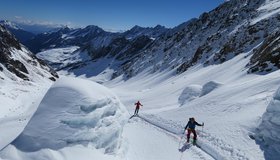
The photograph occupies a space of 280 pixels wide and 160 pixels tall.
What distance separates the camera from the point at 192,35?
389 feet

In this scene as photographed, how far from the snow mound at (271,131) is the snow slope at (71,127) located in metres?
8.52

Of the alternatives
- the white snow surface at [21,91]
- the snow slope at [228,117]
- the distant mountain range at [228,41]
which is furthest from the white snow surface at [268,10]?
the white snow surface at [21,91]

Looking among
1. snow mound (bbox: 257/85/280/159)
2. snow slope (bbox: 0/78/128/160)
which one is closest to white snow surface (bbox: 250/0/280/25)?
snow mound (bbox: 257/85/280/159)

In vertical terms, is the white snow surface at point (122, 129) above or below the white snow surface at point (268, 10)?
below

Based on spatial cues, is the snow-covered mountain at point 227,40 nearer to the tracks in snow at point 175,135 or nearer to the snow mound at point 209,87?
the snow mound at point 209,87

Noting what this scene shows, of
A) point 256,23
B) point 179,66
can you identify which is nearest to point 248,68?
point 256,23

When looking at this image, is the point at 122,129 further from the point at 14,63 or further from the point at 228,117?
the point at 14,63

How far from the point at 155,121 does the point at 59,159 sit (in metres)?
16.8

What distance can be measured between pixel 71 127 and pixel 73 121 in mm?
309

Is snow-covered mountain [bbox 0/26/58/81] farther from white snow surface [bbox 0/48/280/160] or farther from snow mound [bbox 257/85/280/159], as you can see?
snow mound [bbox 257/85/280/159]

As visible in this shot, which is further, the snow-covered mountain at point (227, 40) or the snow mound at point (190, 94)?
the snow-covered mountain at point (227, 40)

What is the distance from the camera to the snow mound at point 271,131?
1885 centimetres

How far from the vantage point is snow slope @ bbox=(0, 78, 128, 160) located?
48.7 feet

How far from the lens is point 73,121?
1636 centimetres
